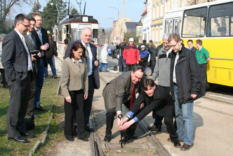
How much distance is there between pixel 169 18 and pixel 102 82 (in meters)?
4.52

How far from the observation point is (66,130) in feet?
17.9

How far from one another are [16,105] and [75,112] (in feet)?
3.73

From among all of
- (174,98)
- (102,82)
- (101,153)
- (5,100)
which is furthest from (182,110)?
(102,82)

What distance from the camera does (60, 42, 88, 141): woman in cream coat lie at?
16.9 feet

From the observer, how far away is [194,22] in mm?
12617

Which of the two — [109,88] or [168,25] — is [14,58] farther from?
[168,25]

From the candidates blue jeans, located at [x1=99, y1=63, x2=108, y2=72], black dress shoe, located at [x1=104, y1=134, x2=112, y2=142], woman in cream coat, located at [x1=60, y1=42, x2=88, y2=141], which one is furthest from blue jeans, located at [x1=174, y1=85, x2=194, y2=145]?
blue jeans, located at [x1=99, y1=63, x2=108, y2=72]

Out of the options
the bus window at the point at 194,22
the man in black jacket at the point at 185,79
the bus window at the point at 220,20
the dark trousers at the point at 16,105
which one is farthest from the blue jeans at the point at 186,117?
the bus window at the point at 194,22

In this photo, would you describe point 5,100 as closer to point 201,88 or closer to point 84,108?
point 84,108

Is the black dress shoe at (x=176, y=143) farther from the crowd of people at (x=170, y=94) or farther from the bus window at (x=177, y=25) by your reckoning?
the bus window at (x=177, y=25)

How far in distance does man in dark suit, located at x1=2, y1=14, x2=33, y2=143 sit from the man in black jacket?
2.48m

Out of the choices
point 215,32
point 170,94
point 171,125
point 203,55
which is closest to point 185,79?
point 170,94

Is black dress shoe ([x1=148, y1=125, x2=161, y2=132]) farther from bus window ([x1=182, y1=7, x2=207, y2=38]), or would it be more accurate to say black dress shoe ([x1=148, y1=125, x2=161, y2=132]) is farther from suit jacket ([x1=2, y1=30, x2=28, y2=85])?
bus window ([x1=182, y1=7, x2=207, y2=38])

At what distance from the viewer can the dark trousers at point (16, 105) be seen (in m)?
4.83
